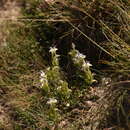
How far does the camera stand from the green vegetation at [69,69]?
2.70m

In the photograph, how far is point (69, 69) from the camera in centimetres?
307

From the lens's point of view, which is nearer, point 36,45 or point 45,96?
point 45,96

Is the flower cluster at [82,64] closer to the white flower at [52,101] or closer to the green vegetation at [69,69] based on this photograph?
the green vegetation at [69,69]

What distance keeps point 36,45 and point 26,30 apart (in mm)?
223

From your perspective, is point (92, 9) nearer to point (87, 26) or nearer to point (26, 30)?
point (87, 26)

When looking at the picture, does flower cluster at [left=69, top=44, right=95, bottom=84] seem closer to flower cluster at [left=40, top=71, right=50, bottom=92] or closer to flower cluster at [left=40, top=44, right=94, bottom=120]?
flower cluster at [left=40, top=44, right=94, bottom=120]

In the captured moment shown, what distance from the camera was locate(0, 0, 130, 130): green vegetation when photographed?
2703 millimetres

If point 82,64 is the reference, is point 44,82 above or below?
below

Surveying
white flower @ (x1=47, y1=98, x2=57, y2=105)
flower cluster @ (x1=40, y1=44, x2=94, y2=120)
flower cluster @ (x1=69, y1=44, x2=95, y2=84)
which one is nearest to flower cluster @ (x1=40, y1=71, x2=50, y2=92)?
flower cluster @ (x1=40, y1=44, x2=94, y2=120)

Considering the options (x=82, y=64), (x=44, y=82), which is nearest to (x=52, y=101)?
(x=44, y=82)

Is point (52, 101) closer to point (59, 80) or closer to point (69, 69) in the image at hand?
point (59, 80)

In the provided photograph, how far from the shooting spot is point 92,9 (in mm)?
2955

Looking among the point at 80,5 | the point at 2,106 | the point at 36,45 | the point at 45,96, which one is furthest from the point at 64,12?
the point at 2,106

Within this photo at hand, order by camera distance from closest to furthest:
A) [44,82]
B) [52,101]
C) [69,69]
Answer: [52,101] → [44,82] → [69,69]
